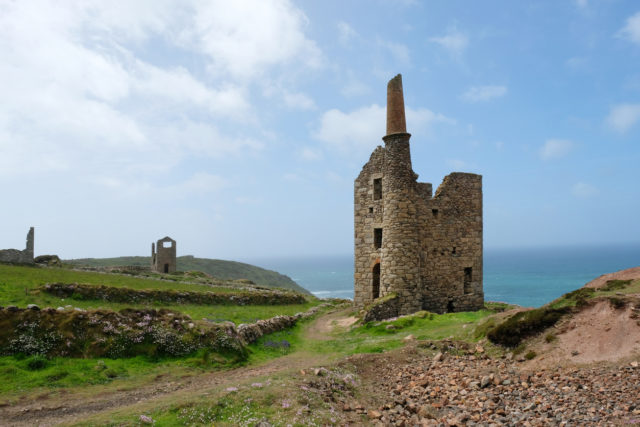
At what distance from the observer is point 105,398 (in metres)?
10.8

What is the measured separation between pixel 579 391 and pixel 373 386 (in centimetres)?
528

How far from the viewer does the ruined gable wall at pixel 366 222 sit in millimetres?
28484

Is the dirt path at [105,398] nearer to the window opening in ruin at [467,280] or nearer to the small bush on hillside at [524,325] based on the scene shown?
the small bush on hillside at [524,325]

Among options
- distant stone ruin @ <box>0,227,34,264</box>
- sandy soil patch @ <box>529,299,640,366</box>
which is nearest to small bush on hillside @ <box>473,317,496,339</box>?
sandy soil patch @ <box>529,299,640,366</box>

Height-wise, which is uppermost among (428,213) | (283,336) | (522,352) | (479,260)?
(428,213)

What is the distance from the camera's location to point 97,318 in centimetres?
1472

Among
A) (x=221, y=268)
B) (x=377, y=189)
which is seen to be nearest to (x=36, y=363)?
(x=377, y=189)

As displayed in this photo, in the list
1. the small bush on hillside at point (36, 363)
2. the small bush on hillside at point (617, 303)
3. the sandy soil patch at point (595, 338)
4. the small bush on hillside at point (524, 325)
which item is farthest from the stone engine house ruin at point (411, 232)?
the small bush on hillside at point (36, 363)

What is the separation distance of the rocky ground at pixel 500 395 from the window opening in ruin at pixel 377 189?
16621mm

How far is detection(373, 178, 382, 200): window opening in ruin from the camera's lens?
2874 centimetres

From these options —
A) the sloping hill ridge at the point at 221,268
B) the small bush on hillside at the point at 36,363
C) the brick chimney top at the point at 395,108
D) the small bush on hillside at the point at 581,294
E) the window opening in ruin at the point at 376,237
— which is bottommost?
the sloping hill ridge at the point at 221,268

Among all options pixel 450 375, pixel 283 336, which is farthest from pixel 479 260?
pixel 450 375

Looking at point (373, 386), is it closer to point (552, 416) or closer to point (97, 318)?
point (552, 416)

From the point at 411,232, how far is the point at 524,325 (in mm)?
11278
